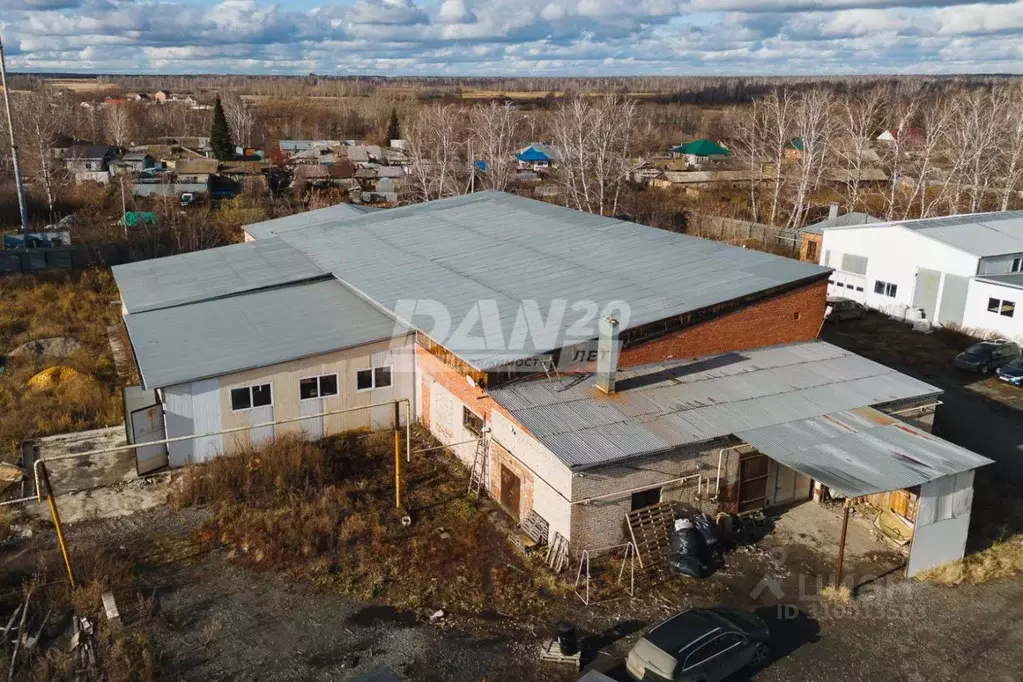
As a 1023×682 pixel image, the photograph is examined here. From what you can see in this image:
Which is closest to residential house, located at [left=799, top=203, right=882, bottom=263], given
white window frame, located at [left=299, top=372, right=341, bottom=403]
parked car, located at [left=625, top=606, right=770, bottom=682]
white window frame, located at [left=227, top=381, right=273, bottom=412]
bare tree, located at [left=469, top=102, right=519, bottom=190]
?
bare tree, located at [left=469, top=102, right=519, bottom=190]

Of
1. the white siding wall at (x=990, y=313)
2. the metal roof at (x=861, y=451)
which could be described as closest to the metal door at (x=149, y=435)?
the metal roof at (x=861, y=451)

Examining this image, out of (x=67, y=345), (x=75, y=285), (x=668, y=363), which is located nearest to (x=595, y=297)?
(x=668, y=363)

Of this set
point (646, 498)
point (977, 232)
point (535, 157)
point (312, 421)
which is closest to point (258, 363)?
point (312, 421)

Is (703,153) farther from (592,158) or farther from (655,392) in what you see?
(655,392)

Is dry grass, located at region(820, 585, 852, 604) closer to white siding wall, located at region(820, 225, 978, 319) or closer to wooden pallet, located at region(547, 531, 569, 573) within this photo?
wooden pallet, located at region(547, 531, 569, 573)

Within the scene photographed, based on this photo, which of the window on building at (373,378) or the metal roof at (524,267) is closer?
the metal roof at (524,267)

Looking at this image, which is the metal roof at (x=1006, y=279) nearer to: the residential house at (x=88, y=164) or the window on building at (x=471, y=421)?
the window on building at (x=471, y=421)
